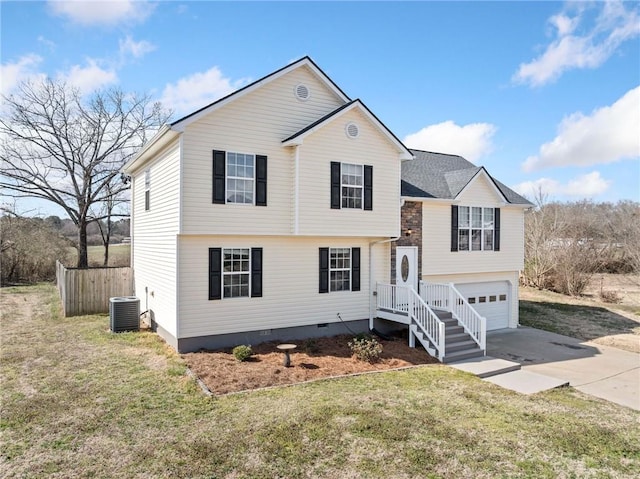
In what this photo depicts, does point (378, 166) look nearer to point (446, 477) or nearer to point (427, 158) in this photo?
point (427, 158)

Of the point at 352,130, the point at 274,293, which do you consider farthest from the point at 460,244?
the point at 274,293

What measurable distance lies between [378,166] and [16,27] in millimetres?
11455

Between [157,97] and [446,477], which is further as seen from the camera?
[157,97]

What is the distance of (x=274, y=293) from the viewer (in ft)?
40.2

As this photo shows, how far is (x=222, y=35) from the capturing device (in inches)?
454

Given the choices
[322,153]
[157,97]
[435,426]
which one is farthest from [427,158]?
[157,97]

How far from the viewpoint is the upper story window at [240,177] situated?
11344 mm

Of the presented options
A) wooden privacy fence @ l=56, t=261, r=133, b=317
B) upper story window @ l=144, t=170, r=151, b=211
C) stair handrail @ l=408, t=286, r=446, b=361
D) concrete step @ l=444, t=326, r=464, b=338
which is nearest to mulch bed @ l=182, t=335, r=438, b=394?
stair handrail @ l=408, t=286, r=446, b=361

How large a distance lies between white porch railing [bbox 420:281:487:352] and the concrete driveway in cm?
92

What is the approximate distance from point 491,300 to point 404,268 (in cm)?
514

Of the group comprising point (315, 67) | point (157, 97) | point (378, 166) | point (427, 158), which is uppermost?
point (157, 97)

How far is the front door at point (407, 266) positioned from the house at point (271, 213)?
816 millimetres

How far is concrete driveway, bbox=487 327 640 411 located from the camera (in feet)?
32.3

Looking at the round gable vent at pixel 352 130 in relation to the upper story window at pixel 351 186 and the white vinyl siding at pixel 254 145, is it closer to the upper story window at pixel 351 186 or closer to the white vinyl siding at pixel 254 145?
the upper story window at pixel 351 186
